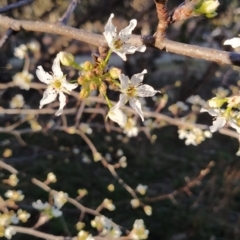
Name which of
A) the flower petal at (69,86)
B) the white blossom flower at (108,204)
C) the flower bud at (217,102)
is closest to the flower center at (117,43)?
the flower petal at (69,86)

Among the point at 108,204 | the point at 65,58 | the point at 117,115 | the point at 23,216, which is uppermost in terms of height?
the point at 108,204

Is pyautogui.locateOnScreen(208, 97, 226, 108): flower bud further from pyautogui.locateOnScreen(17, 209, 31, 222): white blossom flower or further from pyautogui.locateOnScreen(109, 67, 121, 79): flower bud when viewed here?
pyautogui.locateOnScreen(17, 209, 31, 222): white blossom flower

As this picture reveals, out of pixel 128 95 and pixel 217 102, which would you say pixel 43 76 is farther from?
pixel 217 102

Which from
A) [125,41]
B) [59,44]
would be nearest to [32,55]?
[59,44]

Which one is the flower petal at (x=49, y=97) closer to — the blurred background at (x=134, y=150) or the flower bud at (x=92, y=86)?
the flower bud at (x=92, y=86)

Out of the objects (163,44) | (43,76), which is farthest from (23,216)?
(163,44)

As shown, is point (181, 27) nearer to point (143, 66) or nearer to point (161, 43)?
point (143, 66)
